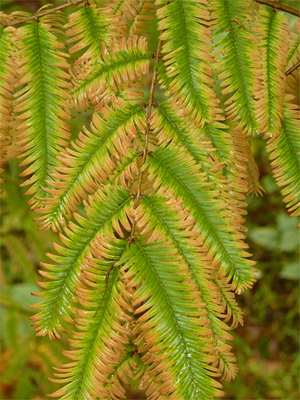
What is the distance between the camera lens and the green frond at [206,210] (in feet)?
2.33

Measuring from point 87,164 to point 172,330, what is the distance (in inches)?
15.3

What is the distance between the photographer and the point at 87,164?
77 centimetres

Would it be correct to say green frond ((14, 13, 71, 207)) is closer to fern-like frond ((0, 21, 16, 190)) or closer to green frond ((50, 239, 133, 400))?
fern-like frond ((0, 21, 16, 190))

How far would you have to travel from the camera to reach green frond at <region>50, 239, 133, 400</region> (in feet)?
2.16

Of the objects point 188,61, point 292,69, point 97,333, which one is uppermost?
point 188,61

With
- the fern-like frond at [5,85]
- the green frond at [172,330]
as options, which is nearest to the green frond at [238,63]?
the green frond at [172,330]

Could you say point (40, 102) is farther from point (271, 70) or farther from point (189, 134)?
point (271, 70)

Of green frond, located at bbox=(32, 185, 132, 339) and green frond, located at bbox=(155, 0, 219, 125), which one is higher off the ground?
green frond, located at bbox=(155, 0, 219, 125)

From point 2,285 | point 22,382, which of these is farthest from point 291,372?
point 2,285

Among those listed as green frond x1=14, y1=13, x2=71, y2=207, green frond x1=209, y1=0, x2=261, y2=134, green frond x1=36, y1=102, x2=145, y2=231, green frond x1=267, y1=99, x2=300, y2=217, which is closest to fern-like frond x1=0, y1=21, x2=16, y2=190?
green frond x1=14, y1=13, x2=71, y2=207

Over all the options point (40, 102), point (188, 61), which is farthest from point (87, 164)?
point (188, 61)

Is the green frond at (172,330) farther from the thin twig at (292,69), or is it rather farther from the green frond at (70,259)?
the thin twig at (292,69)

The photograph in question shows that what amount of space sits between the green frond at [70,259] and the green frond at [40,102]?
5.6 inches

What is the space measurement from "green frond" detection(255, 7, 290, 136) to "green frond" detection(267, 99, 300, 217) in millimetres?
38
